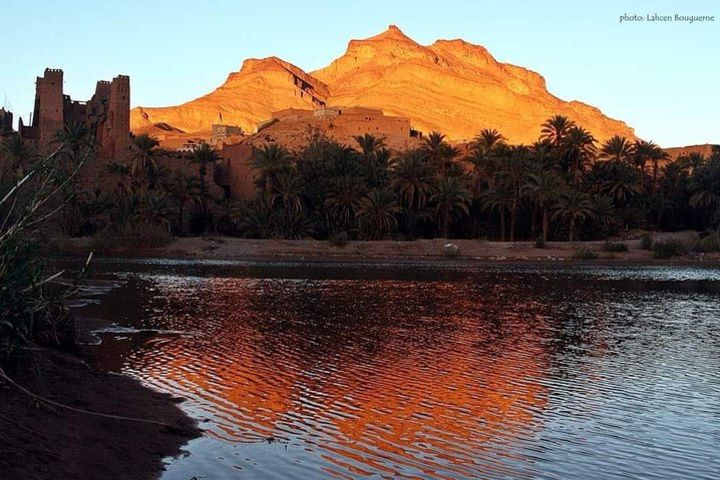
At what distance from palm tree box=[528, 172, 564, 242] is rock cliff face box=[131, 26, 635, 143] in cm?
7448

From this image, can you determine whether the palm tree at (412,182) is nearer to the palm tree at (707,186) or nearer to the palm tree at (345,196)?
the palm tree at (345,196)

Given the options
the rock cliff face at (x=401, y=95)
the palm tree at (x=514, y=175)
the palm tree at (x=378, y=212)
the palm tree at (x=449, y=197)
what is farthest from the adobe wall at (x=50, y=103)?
the rock cliff face at (x=401, y=95)

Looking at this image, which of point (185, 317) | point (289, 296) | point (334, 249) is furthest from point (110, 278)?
point (334, 249)

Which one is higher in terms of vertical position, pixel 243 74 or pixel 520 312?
pixel 243 74

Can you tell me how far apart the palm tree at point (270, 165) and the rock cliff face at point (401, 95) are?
75.5 meters

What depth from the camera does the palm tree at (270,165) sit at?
178 ft

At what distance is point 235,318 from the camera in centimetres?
2158

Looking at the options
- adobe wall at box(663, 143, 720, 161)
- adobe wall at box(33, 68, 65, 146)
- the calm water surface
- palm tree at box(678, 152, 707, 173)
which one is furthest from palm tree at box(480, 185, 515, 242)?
adobe wall at box(663, 143, 720, 161)

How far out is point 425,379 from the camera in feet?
45.2

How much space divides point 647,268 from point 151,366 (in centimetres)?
4085

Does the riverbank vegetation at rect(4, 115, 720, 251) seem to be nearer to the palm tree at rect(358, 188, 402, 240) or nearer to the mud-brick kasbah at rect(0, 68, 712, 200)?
the palm tree at rect(358, 188, 402, 240)

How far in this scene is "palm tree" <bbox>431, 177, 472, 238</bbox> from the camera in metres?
53.8

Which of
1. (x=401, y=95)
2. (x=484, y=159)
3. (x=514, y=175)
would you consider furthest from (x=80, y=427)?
(x=401, y=95)

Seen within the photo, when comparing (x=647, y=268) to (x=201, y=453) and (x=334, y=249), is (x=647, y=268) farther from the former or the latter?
(x=201, y=453)
